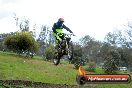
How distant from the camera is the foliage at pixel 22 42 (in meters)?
67.5

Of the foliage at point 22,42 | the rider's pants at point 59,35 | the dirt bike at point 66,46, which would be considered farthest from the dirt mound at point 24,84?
the foliage at point 22,42

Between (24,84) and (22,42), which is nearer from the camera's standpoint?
(24,84)

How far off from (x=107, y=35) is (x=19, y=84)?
72.1m

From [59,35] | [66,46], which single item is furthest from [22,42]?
[59,35]

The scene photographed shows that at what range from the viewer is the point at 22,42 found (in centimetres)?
6756

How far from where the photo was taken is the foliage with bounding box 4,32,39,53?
6750 cm

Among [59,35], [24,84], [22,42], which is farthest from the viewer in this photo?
[22,42]

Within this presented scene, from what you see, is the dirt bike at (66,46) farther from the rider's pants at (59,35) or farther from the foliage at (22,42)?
the foliage at (22,42)

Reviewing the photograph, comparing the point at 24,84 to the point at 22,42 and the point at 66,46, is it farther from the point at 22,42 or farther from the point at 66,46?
the point at 22,42

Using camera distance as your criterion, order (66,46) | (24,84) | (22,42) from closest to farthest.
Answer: (66,46) → (24,84) → (22,42)

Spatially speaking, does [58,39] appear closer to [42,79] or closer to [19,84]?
[19,84]

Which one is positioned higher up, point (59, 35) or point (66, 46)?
point (59, 35)

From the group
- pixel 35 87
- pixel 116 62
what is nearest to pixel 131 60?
pixel 116 62

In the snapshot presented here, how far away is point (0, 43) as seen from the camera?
117562 millimetres
